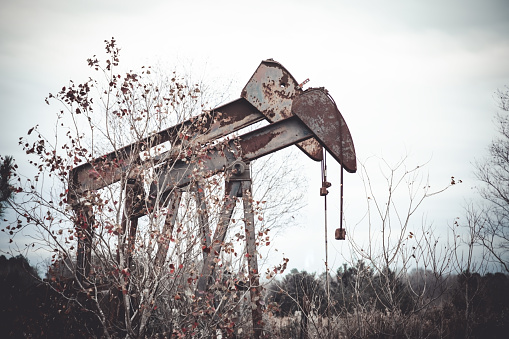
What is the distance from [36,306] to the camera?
6938mm

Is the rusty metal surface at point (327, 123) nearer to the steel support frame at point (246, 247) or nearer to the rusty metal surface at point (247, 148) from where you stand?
the rusty metal surface at point (247, 148)

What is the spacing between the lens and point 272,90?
540 cm

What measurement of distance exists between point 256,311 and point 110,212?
7.43ft

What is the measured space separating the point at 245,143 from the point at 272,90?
0.85m

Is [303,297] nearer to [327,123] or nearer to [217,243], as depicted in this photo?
[217,243]

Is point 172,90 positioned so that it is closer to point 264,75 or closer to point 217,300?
point 264,75

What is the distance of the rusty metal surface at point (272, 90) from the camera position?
5.38 metres

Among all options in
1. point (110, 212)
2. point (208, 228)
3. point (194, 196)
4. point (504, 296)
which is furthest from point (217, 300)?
point (504, 296)

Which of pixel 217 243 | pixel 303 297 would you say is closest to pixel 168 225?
pixel 217 243

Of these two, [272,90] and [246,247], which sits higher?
[272,90]

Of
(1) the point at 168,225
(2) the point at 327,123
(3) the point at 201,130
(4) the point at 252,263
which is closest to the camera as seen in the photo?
(1) the point at 168,225

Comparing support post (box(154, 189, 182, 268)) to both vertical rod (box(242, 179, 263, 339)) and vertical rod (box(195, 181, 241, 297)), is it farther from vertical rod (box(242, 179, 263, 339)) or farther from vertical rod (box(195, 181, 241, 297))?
vertical rod (box(242, 179, 263, 339))

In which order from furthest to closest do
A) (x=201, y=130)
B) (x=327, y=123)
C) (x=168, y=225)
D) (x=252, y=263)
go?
(x=201, y=130)
(x=327, y=123)
(x=252, y=263)
(x=168, y=225)

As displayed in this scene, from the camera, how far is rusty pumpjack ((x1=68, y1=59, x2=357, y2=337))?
5023mm
